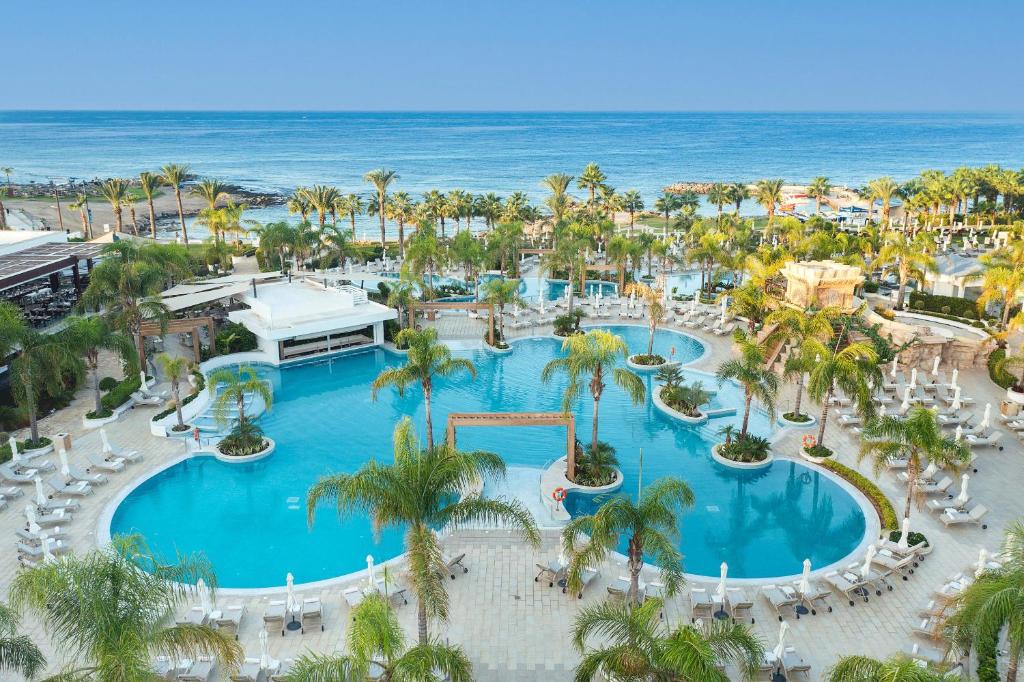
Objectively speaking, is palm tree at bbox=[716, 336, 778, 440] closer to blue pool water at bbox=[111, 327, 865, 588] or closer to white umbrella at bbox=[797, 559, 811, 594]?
blue pool water at bbox=[111, 327, 865, 588]

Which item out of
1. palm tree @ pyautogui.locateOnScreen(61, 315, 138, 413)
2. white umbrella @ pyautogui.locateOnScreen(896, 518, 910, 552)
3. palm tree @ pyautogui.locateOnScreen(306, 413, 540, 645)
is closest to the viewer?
palm tree @ pyautogui.locateOnScreen(306, 413, 540, 645)

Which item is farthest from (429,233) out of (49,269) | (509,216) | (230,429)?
(230,429)

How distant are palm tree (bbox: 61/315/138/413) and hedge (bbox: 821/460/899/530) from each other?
83.1 feet

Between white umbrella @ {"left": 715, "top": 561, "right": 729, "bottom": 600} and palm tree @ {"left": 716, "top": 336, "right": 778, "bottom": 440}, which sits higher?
palm tree @ {"left": 716, "top": 336, "right": 778, "bottom": 440}

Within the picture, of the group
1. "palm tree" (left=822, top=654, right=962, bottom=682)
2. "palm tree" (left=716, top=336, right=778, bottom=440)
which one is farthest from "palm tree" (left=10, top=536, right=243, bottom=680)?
"palm tree" (left=716, top=336, right=778, bottom=440)

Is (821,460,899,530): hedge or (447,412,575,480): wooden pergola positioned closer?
(821,460,899,530): hedge

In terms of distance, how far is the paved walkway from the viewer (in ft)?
52.1

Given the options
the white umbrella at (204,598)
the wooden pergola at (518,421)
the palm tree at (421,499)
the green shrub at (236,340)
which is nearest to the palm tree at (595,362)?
the wooden pergola at (518,421)

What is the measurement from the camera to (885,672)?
9977 mm

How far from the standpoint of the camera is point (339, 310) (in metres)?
37.7

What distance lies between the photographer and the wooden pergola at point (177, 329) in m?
32.3

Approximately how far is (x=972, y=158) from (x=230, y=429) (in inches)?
8443

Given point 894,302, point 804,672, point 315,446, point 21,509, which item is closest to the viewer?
point 804,672

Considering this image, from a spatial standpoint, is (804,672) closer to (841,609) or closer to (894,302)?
(841,609)
